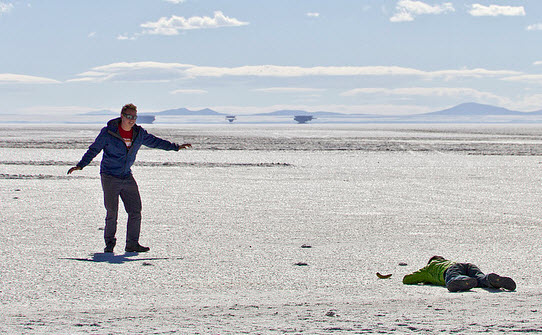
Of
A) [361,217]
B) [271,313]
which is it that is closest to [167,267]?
[271,313]

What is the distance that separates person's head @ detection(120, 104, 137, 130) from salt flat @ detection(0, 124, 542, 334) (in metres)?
1.43

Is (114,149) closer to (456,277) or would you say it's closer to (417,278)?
(417,278)

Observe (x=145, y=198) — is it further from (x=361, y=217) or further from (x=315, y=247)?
(x=315, y=247)

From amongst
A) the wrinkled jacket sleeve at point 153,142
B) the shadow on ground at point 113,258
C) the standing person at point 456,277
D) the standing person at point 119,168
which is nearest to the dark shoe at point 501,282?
the standing person at point 456,277

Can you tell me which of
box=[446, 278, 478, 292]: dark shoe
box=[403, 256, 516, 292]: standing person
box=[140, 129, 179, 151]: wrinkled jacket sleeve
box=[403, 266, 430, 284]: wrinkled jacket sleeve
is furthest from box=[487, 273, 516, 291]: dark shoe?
box=[140, 129, 179, 151]: wrinkled jacket sleeve

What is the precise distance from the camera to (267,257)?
8906 mm

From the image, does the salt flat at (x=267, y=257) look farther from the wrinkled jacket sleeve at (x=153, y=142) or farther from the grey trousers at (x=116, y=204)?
the wrinkled jacket sleeve at (x=153, y=142)

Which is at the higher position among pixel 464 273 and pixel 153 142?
pixel 153 142

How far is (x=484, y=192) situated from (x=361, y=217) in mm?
5524

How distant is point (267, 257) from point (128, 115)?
6.98 ft

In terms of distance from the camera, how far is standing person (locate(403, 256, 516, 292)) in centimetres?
698

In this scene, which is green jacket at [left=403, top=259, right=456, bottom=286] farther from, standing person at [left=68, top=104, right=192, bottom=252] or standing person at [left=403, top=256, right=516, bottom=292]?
standing person at [left=68, top=104, right=192, bottom=252]

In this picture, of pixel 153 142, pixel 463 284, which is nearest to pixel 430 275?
pixel 463 284

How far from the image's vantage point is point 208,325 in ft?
18.7
